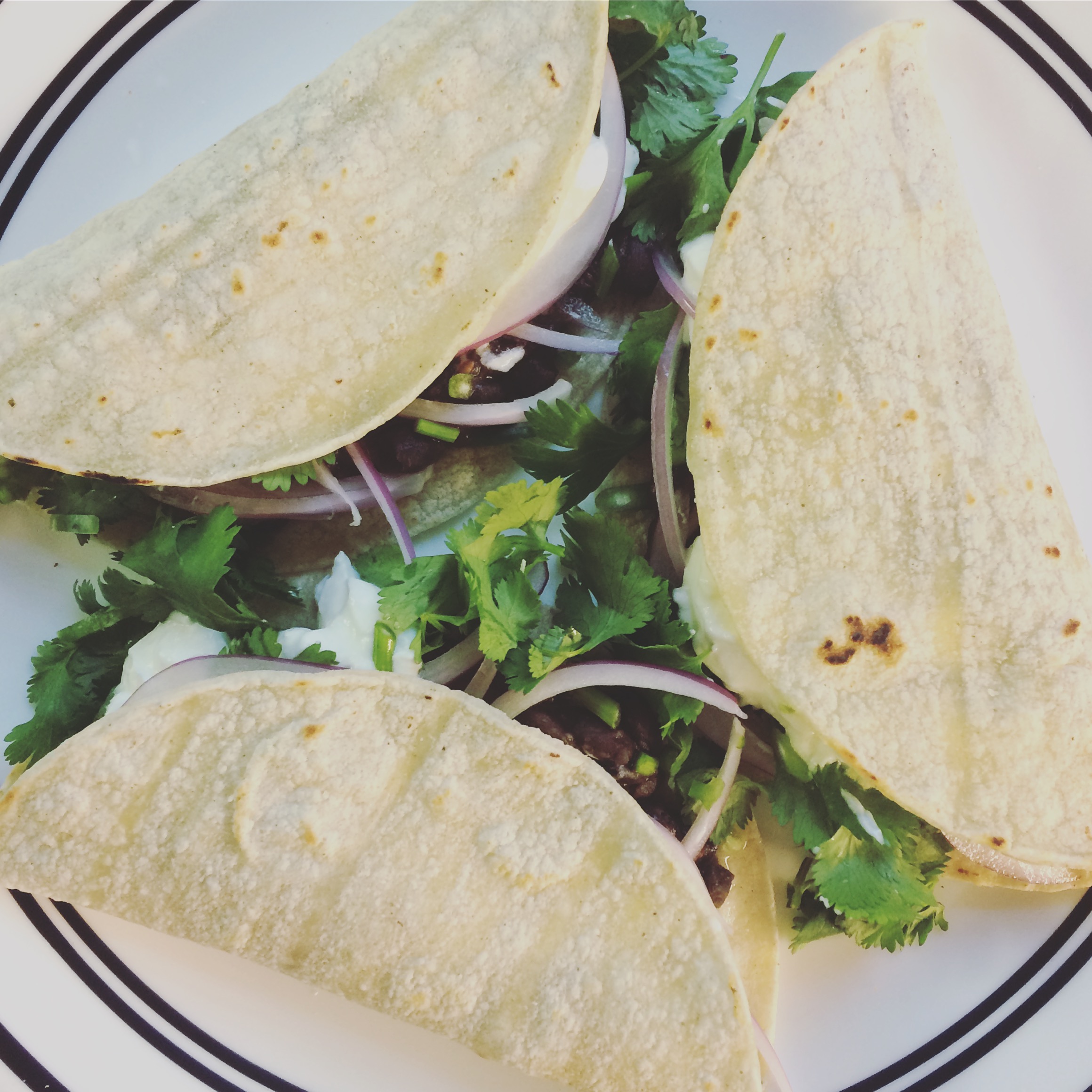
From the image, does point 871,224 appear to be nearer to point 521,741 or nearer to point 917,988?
point 521,741

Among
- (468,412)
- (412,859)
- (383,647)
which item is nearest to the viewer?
(412,859)

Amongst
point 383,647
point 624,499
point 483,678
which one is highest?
point 383,647

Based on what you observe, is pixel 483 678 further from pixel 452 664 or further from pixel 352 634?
pixel 352 634

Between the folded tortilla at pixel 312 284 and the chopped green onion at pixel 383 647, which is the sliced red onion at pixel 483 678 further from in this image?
the folded tortilla at pixel 312 284

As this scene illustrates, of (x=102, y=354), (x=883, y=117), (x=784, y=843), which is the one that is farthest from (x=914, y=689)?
(x=102, y=354)

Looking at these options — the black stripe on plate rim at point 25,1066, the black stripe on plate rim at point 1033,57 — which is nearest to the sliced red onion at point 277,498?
the black stripe on plate rim at point 25,1066

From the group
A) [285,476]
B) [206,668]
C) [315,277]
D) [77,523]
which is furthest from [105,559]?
[315,277]

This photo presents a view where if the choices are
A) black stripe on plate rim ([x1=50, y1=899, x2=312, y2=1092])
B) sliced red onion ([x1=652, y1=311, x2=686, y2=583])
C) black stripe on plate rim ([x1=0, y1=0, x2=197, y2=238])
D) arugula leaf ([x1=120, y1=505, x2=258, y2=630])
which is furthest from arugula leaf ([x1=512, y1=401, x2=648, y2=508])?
black stripe on plate rim ([x1=50, y1=899, x2=312, y2=1092])
